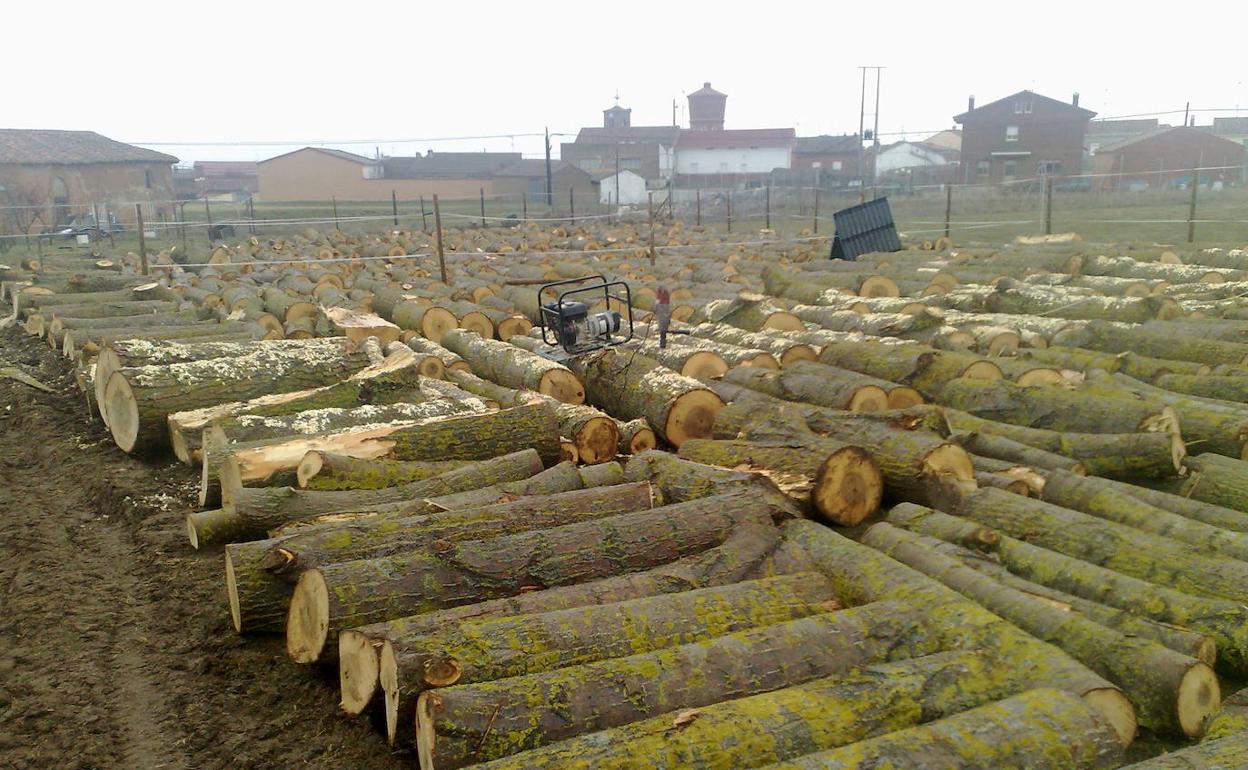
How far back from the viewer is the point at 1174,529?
5168 mm

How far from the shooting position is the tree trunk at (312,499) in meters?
5.80

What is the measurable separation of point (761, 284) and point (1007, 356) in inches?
290

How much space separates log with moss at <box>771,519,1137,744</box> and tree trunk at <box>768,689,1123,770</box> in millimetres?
179

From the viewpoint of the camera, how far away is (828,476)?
18.9 feet

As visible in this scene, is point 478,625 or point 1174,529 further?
point 1174,529

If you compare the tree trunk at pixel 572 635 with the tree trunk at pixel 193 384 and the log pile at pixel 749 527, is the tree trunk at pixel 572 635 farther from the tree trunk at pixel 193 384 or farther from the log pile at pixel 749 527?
the tree trunk at pixel 193 384

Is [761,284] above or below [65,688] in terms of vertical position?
above

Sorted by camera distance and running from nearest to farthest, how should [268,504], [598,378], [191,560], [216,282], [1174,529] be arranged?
[1174,529] → [268,504] → [191,560] → [598,378] → [216,282]

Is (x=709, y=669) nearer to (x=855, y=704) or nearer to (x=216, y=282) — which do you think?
(x=855, y=704)

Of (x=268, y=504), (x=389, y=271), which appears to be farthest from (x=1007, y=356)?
(x=389, y=271)

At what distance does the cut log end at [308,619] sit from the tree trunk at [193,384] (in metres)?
4.27

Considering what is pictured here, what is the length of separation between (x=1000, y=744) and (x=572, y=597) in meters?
2.10

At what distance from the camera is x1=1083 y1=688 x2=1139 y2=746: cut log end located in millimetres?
3582

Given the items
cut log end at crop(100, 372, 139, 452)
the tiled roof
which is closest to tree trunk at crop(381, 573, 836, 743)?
cut log end at crop(100, 372, 139, 452)
